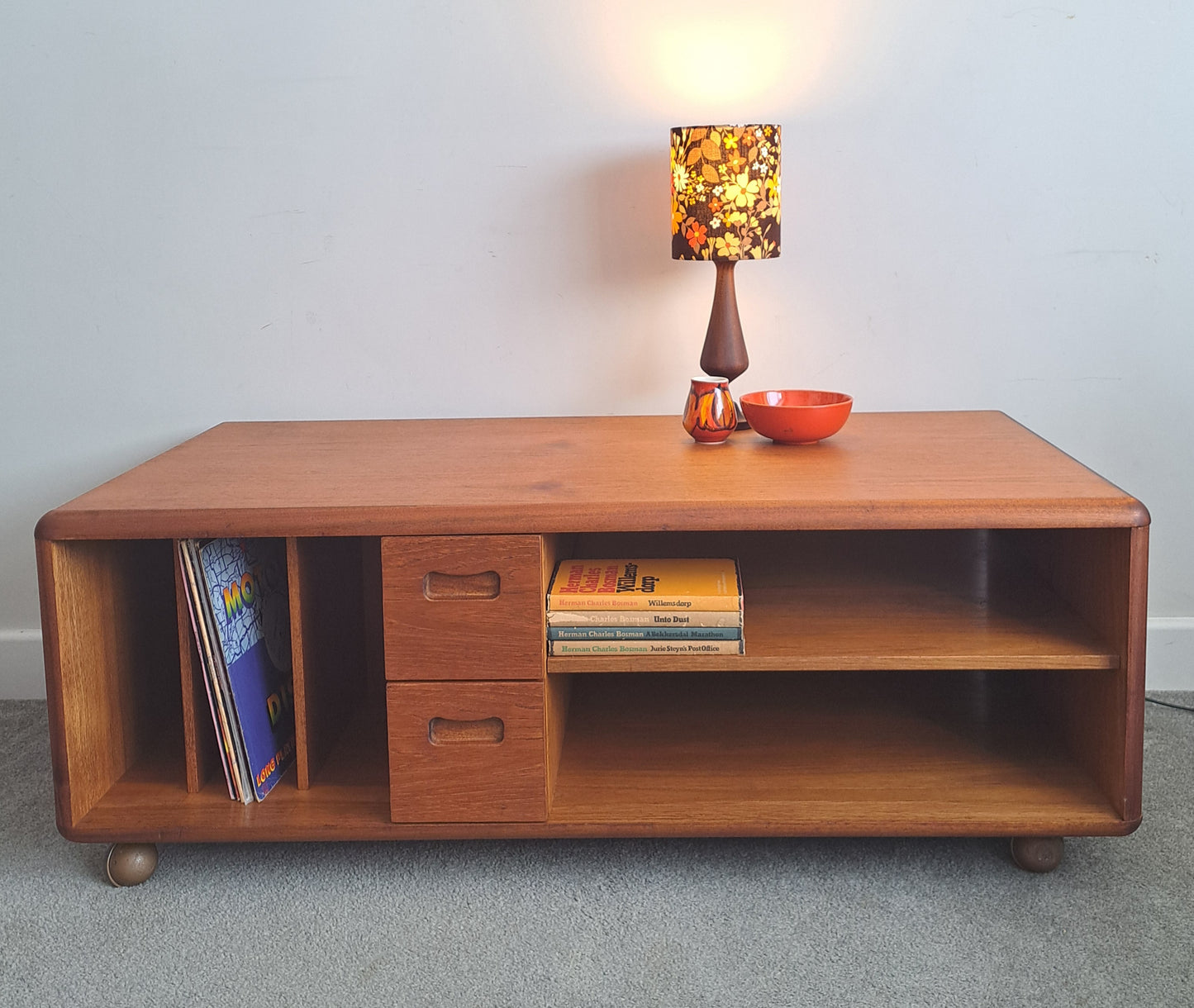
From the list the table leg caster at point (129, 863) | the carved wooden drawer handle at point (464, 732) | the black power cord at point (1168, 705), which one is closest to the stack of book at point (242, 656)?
the table leg caster at point (129, 863)

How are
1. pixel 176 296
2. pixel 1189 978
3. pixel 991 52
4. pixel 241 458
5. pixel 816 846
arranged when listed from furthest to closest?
pixel 176 296 < pixel 991 52 < pixel 241 458 < pixel 816 846 < pixel 1189 978

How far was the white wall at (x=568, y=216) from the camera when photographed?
5.48 ft

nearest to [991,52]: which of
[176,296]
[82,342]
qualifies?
[176,296]

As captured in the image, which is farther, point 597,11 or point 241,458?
point 597,11

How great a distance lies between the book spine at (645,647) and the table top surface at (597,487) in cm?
13

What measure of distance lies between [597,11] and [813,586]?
84 centimetres

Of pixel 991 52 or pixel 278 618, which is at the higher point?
pixel 991 52

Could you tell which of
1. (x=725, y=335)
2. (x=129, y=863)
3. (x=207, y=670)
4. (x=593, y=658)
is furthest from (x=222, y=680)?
(x=725, y=335)

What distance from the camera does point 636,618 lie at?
129 cm

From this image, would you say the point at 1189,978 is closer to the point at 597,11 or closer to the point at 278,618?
the point at 278,618

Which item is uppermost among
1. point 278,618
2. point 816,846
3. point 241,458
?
point 241,458

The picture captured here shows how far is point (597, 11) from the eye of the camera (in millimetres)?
1665

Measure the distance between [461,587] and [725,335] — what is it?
577mm

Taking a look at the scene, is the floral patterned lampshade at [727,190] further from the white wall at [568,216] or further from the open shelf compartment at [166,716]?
the open shelf compartment at [166,716]
